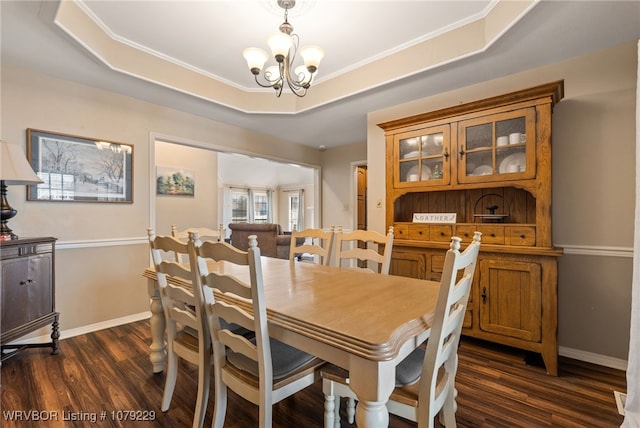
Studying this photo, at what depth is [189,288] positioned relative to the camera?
1.52 m

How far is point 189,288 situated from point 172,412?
730mm

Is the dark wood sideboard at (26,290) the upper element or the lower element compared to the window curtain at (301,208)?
lower

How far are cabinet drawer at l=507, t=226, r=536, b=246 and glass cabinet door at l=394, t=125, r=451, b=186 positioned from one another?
63 centimetres

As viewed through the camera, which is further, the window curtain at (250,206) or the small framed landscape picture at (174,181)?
the window curtain at (250,206)

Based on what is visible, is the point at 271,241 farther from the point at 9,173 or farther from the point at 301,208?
the point at 301,208

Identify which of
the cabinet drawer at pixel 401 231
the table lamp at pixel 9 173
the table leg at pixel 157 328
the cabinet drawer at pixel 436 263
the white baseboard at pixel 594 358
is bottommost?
the white baseboard at pixel 594 358

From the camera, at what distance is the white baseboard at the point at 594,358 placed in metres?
2.07

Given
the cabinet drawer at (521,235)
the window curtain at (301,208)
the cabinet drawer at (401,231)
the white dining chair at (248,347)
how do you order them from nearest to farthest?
the white dining chair at (248,347) < the cabinet drawer at (521,235) < the cabinet drawer at (401,231) < the window curtain at (301,208)

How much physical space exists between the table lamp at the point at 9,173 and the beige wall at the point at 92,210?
0.36 meters

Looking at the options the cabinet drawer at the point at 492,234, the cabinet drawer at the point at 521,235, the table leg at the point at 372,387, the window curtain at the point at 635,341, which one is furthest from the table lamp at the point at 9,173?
the window curtain at the point at 635,341

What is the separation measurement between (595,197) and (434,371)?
2.10 metres

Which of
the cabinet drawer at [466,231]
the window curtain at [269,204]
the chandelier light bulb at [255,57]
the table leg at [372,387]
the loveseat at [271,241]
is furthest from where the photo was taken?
the window curtain at [269,204]

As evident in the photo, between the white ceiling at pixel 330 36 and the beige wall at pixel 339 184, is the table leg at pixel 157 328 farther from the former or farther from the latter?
the beige wall at pixel 339 184

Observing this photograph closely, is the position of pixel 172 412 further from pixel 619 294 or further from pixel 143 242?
pixel 619 294
